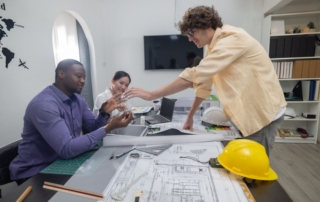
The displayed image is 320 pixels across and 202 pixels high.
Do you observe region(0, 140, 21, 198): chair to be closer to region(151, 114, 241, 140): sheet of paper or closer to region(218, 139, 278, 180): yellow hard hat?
region(151, 114, 241, 140): sheet of paper

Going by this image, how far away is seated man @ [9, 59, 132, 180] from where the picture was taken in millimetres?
968

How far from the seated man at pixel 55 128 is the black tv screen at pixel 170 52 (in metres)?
2.30

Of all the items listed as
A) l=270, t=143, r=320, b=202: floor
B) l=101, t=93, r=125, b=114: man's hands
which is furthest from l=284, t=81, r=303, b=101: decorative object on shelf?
l=101, t=93, r=125, b=114: man's hands

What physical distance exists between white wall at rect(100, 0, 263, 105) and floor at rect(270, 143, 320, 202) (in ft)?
5.64

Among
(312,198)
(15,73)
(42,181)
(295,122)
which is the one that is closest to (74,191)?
(42,181)

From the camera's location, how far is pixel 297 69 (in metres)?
2.91

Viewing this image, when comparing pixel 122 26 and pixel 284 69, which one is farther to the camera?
pixel 122 26

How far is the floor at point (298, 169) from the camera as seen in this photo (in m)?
1.81

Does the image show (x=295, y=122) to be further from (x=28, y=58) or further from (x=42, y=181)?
(x=28, y=58)

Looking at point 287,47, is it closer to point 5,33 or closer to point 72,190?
point 72,190

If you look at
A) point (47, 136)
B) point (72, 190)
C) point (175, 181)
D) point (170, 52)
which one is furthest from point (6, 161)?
point (170, 52)

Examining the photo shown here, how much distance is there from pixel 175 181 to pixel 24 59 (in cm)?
185

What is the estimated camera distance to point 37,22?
1.92m

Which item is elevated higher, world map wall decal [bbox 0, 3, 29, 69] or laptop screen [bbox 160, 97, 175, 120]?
world map wall decal [bbox 0, 3, 29, 69]
